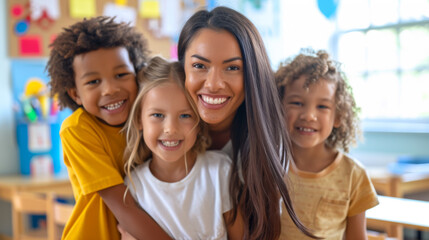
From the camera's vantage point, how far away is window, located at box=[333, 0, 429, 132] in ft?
15.0

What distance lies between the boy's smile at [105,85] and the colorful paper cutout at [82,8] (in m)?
2.49

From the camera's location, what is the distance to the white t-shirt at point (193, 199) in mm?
1428

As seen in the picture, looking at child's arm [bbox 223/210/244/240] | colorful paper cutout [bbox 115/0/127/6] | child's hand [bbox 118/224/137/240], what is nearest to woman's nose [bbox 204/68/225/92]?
child's arm [bbox 223/210/244/240]

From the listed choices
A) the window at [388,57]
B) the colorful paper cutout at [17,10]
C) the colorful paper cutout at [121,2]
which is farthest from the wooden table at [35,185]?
the window at [388,57]

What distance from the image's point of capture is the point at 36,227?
3658 millimetres

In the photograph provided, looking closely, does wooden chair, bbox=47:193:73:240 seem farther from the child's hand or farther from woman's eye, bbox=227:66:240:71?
woman's eye, bbox=227:66:240:71

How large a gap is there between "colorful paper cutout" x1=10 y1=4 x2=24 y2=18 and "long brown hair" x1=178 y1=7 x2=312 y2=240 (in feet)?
8.66

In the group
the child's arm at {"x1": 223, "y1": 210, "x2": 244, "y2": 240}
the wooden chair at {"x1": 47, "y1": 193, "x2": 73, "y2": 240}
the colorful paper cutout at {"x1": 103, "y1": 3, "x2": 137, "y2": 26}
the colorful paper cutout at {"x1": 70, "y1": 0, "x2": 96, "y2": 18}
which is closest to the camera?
the child's arm at {"x1": 223, "y1": 210, "x2": 244, "y2": 240}

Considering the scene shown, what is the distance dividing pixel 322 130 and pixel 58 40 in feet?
3.17

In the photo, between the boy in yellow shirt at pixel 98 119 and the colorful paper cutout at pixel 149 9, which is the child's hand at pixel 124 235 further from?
the colorful paper cutout at pixel 149 9

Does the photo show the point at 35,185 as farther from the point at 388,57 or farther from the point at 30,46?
the point at 388,57

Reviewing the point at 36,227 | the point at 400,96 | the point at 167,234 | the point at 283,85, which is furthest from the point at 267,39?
the point at 167,234

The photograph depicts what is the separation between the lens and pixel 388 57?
4840 mm

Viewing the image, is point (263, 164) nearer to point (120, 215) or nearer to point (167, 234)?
point (167, 234)
